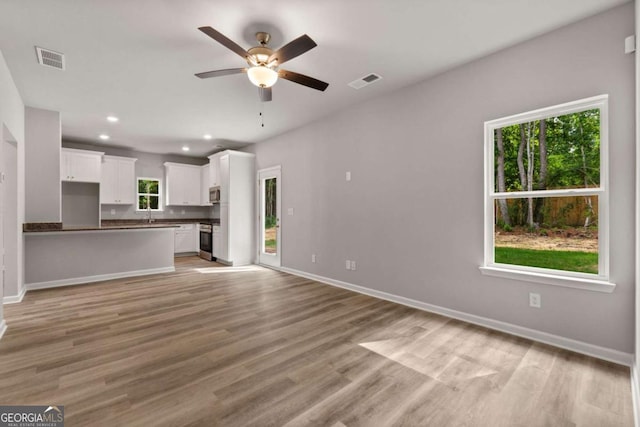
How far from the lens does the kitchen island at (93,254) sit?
4473 millimetres

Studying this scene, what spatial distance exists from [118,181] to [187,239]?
7.13 ft

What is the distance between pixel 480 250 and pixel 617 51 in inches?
77.0

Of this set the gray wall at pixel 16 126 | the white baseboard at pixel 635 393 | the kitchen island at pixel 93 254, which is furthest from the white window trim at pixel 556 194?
the kitchen island at pixel 93 254

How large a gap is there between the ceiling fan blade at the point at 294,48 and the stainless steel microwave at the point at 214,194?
16.0 feet

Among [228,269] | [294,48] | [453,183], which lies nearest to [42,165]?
[228,269]

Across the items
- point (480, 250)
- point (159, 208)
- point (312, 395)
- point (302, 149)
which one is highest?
point (302, 149)

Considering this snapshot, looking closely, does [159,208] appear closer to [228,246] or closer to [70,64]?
[228,246]

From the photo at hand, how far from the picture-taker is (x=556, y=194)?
2.66 meters

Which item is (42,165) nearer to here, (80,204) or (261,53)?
(80,204)

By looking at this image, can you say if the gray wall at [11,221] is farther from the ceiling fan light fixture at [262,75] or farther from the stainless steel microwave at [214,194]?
the stainless steel microwave at [214,194]

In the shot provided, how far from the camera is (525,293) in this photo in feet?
9.02

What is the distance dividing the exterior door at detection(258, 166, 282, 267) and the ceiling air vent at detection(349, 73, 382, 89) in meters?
2.70

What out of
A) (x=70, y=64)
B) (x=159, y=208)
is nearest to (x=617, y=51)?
(x=70, y=64)
